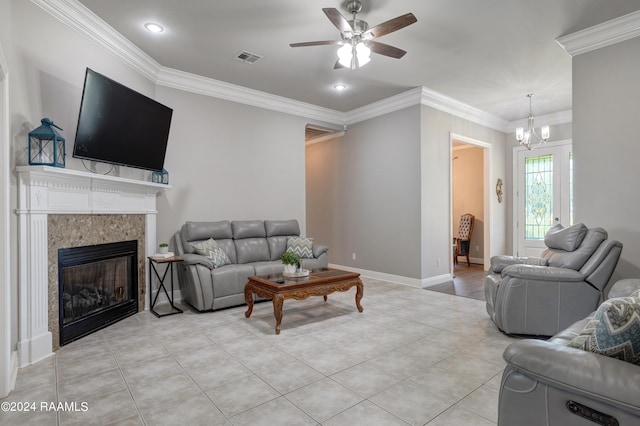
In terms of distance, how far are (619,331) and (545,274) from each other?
81.1 inches

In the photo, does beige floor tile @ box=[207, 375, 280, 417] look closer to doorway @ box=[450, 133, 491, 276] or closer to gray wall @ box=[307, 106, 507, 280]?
gray wall @ box=[307, 106, 507, 280]

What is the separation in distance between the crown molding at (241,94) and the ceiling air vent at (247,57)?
2.81 feet

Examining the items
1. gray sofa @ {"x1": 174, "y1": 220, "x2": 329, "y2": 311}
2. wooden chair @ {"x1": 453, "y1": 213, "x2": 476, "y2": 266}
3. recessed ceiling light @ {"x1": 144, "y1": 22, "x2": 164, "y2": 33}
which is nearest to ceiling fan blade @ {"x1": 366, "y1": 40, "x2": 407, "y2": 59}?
recessed ceiling light @ {"x1": 144, "y1": 22, "x2": 164, "y2": 33}

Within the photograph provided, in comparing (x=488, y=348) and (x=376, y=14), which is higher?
(x=376, y=14)

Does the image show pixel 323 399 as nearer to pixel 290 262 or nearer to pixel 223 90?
pixel 290 262

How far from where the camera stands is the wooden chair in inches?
295

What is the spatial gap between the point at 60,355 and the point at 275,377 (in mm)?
1857

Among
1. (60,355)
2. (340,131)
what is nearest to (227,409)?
(60,355)

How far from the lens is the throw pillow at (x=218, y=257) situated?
4.09 m

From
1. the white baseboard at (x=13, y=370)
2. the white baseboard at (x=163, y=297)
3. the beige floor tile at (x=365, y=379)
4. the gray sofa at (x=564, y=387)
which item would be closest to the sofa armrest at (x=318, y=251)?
the white baseboard at (x=163, y=297)

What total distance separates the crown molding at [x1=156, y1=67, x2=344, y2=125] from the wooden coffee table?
9.50 feet

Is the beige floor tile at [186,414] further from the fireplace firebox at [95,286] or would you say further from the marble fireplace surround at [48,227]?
the fireplace firebox at [95,286]

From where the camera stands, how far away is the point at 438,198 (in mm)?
5582

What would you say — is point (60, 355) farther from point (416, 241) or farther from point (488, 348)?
point (416, 241)
